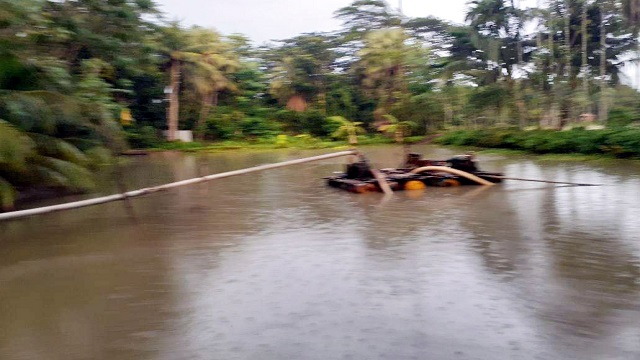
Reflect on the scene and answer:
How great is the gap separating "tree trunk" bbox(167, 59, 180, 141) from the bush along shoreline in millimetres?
14754

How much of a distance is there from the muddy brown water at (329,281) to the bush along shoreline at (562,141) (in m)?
8.45

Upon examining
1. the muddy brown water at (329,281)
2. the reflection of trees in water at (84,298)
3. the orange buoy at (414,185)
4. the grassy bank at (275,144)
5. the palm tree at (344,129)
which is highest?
the palm tree at (344,129)

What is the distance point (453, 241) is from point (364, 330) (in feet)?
11.5

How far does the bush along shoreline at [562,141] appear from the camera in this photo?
753 inches

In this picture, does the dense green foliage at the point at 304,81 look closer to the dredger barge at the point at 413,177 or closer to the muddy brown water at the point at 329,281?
the muddy brown water at the point at 329,281

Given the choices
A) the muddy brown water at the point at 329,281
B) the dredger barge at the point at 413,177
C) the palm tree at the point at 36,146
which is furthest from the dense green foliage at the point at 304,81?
the dredger barge at the point at 413,177

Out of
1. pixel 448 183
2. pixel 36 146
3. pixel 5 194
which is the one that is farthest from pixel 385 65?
pixel 5 194

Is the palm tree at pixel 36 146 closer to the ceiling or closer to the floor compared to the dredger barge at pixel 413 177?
closer to the ceiling

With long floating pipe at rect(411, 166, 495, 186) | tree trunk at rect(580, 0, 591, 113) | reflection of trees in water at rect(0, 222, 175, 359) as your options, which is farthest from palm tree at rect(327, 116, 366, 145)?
reflection of trees in water at rect(0, 222, 175, 359)

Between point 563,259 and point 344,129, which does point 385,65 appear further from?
point 563,259

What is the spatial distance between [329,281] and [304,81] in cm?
3443

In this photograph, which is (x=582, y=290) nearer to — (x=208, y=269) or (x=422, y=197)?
(x=208, y=269)

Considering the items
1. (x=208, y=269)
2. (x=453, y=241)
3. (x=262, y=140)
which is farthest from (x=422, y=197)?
(x=262, y=140)

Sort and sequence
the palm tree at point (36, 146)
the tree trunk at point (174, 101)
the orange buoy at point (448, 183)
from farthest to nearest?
the tree trunk at point (174, 101) < the orange buoy at point (448, 183) < the palm tree at point (36, 146)
